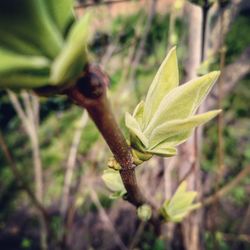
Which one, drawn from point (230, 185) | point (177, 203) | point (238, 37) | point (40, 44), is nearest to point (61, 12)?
point (40, 44)

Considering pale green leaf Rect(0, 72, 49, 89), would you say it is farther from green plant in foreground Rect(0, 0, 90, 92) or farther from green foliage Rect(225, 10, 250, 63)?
green foliage Rect(225, 10, 250, 63)

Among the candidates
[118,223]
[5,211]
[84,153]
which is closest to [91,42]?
[84,153]

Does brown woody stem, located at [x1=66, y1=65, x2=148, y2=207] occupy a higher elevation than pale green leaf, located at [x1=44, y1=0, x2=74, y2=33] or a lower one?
lower

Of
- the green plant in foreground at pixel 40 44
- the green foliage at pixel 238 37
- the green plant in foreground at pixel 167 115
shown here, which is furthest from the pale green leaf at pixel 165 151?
the green foliage at pixel 238 37

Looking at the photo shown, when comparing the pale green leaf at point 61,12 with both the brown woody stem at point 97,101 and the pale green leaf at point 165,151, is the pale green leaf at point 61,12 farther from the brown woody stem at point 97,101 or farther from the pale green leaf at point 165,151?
the pale green leaf at point 165,151

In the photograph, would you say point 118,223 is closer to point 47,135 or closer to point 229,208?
point 229,208

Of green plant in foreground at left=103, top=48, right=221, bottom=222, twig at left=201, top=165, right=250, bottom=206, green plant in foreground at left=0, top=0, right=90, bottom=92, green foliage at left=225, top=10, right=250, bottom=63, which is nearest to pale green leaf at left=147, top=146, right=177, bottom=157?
green plant in foreground at left=103, top=48, right=221, bottom=222

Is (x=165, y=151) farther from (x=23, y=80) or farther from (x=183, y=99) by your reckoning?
(x=23, y=80)

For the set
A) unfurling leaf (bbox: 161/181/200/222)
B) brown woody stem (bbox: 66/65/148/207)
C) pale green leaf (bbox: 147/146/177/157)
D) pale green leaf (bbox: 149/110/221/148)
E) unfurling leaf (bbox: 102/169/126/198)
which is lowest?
unfurling leaf (bbox: 161/181/200/222)
